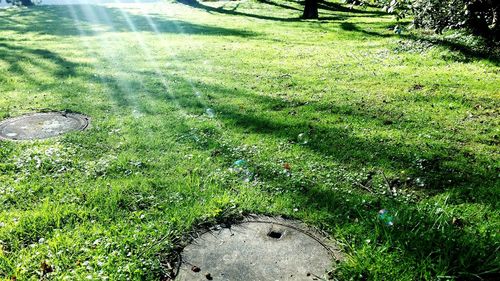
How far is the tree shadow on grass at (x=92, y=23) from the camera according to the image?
16.0m

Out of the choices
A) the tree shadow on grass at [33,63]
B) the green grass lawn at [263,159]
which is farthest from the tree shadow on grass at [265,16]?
the tree shadow on grass at [33,63]

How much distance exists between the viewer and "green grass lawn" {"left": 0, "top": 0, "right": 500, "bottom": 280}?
3.21m

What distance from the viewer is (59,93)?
759cm

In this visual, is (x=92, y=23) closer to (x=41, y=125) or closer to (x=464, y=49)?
(x=41, y=125)

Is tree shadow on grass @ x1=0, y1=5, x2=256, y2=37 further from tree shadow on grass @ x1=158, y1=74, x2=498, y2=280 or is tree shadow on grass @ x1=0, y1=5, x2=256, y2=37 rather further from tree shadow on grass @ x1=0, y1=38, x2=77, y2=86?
tree shadow on grass @ x1=158, y1=74, x2=498, y2=280

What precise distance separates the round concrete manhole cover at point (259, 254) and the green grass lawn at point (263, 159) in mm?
163

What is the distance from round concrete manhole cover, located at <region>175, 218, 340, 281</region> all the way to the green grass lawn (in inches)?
6.4

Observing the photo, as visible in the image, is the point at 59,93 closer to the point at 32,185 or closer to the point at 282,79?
the point at 32,185

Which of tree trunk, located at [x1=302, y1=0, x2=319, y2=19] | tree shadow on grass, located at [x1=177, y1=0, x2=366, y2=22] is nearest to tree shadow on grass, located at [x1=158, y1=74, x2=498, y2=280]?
tree shadow on grass, located at [x1=177, y1=0, x2=366, y2=22]

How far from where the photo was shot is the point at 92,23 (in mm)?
19219

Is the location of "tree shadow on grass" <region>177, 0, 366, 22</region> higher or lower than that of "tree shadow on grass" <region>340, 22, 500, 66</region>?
lower

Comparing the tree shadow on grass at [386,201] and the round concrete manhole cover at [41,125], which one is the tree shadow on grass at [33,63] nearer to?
the round concrete manhole cover at [41,125]

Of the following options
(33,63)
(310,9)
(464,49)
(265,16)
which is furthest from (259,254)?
(265,16)

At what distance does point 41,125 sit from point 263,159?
3.61 meters
